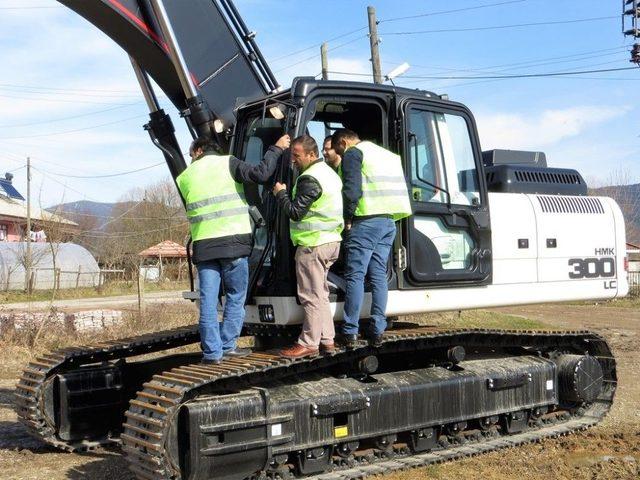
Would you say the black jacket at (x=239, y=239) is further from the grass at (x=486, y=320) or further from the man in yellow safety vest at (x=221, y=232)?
the grass at (x=486, y=320)

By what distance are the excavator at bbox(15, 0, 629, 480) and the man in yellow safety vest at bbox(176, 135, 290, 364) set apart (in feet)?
0.86

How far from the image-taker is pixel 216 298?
583cm

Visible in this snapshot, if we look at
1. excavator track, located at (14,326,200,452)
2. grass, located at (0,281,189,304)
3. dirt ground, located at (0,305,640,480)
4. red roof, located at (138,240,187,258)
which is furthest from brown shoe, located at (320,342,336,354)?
red roof, located at (138,240,187,258)

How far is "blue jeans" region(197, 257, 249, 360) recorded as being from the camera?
19.0 feet

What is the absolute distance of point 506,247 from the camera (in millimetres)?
7266

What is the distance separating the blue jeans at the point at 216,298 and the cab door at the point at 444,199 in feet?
4.53

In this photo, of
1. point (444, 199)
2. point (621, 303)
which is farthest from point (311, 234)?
point (621, 303)

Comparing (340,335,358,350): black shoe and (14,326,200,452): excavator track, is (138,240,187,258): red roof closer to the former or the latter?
(14,326,200,452): excavator track

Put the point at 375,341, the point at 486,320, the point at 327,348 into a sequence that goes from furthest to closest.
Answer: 1. the point at 486,320
2. the point at 375,341
3. the point at 327,348

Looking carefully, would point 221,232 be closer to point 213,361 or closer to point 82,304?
point 213,361

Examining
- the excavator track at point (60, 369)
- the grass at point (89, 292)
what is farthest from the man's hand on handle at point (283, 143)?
the grass at point (89, 292)

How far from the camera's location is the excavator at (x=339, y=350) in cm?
554

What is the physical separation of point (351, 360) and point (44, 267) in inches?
1439

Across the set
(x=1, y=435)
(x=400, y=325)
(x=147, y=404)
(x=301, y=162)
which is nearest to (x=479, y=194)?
(x=400, y=325)
